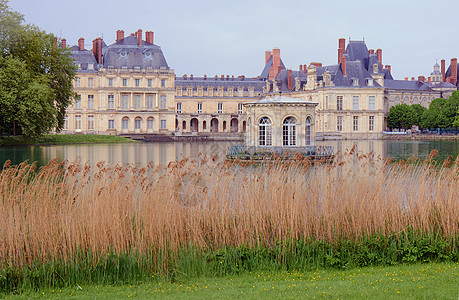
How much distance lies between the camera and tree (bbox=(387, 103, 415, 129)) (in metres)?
71.8

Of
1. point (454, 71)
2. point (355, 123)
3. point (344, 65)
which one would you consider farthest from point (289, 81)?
point (454, 71)

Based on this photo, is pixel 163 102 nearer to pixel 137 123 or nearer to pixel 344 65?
pixel 137 123

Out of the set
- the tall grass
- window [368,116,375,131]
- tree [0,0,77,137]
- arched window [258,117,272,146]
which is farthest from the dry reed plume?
window [368,116,375,131]

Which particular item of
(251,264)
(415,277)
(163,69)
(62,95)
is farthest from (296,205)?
(163,69)

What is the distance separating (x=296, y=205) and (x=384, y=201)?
141 cm

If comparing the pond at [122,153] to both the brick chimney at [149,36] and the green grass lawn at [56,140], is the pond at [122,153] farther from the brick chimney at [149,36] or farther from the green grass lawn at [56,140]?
the brick chimney at [149,36]

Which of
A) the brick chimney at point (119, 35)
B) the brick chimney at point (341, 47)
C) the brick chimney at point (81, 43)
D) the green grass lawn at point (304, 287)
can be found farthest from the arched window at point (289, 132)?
the brick chimney at point (81, 43)

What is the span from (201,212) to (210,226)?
240 millimetres

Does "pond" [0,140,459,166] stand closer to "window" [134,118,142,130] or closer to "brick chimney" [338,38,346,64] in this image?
"window" [134,118,142,130]

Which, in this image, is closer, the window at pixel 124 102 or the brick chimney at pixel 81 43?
the brick chimney at pixel 81 43

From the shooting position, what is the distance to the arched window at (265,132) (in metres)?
28.8

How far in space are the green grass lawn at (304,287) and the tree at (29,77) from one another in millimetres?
26406

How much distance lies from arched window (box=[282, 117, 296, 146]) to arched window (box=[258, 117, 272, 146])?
77 centimetres

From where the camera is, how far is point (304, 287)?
634cm
